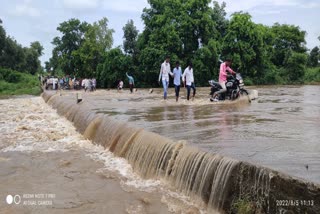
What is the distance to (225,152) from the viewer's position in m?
5.64

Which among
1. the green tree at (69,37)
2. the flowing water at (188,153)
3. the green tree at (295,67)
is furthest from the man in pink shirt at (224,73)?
the green tree at (69,37)

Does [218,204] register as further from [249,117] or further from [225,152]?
[249,117]

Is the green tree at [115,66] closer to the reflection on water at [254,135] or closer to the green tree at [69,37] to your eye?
the green tree at [69,37]

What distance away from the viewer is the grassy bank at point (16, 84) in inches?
1757

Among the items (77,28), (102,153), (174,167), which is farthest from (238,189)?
(77,28)

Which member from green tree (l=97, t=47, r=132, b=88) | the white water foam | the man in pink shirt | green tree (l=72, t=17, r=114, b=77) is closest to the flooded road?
the white water foam

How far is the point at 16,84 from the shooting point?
49.9m

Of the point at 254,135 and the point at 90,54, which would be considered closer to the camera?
the point at 254,135

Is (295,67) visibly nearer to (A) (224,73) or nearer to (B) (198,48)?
(B) (198,48)

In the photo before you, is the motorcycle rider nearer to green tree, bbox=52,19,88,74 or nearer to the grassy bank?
the grassy bank

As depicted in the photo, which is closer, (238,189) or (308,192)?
(308,192)

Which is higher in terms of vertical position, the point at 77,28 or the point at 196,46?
the point at 77,28

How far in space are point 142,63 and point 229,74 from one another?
28441 millimetres
